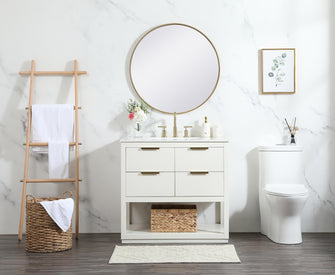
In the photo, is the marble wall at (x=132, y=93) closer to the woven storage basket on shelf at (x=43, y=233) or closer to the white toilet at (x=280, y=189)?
the white toilet at (x=280, y=189)

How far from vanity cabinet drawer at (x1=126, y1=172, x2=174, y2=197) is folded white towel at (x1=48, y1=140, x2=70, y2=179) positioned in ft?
1.99

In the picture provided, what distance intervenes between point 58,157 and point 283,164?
73.0 inches

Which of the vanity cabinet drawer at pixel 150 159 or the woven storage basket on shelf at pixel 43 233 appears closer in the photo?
the woven storage basket on shelf at pixel 43 233

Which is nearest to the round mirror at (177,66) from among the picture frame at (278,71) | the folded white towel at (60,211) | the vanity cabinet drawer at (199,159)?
the picture frame at (278,71)

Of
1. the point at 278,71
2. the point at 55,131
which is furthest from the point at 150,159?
the point at 278,71

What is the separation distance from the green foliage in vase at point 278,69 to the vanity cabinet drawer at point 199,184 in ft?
3.34

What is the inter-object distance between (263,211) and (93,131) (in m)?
1.60

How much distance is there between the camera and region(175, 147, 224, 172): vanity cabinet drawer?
2965 mm

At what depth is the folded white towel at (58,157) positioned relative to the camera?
126 inches

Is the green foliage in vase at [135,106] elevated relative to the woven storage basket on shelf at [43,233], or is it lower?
elevated

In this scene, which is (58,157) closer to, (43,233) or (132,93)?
(43,233)

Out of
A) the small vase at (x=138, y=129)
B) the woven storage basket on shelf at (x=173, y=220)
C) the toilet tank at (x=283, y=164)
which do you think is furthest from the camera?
the small vase at (x=138, y=129)

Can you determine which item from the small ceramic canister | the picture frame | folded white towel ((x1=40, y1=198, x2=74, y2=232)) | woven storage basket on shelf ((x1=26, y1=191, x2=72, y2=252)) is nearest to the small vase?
the small ceramic canister

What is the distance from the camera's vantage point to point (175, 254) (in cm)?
269
